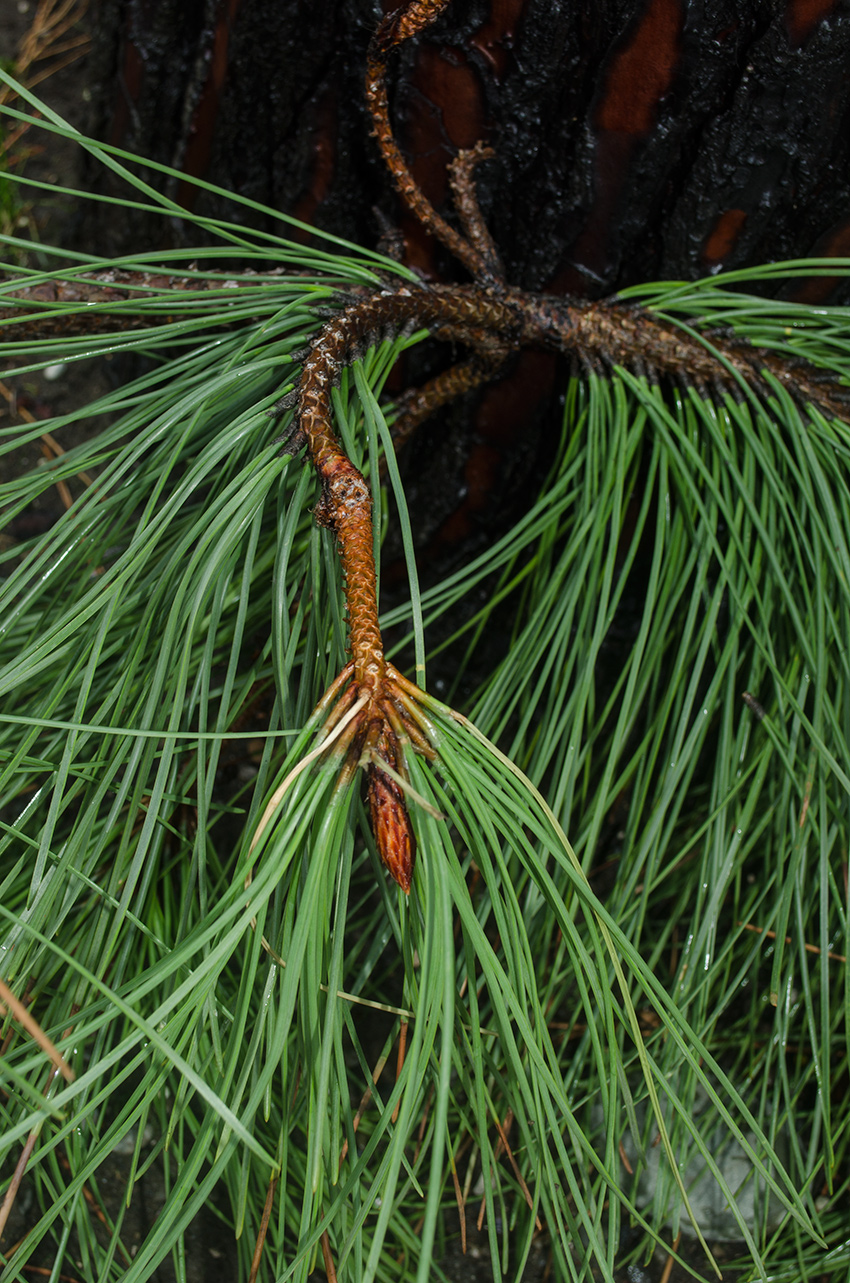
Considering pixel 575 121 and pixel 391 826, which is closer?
pixel 391 826

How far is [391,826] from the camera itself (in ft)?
1.00

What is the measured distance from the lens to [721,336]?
51 centimetres

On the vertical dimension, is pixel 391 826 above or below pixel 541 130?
below

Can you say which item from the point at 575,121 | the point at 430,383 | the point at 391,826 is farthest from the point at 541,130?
the point at 391,826

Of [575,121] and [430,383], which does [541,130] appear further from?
[430,383]

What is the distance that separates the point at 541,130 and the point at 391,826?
1.34 feet

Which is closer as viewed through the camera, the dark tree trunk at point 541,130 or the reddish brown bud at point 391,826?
the reddish brown bud at point 391,826

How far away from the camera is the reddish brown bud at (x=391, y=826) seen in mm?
305

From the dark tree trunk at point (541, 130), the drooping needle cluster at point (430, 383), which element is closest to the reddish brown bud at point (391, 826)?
the drooping needle cluster at point (430, 383)

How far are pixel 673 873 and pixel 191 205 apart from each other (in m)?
0.59

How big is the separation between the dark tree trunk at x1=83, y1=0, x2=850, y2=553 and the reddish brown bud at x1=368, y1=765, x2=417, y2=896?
0.35m

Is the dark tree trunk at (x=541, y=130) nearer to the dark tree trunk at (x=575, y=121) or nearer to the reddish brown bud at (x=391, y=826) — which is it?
the dark tree trunk at (x=575, y=121)

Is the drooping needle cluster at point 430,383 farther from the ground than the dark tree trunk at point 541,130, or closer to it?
closer to it

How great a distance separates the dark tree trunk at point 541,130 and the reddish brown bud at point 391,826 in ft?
1.15
